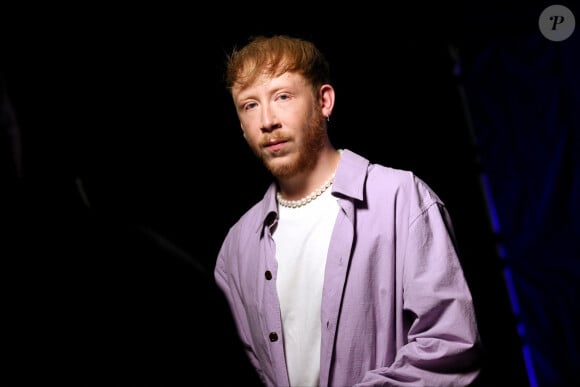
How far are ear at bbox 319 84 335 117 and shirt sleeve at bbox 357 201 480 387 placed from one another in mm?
468

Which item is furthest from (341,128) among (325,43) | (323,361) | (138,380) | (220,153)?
(138,380)

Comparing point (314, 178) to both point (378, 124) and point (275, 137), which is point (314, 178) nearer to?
point (275, 137)

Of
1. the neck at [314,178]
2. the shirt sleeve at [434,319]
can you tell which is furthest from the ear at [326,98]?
the shirt sleeve at [434,319]

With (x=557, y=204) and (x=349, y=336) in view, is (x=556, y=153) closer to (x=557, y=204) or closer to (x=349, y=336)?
(x=557, y=204)

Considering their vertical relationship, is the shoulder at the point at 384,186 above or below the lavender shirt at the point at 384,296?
above

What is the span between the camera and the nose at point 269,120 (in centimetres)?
142

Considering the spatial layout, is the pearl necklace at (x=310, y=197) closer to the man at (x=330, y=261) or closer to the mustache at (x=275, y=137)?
the man at (x=330, y=261)

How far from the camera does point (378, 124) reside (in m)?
1.77

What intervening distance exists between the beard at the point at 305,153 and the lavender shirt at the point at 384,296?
0.10 m

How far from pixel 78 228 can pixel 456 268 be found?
98 centimetres

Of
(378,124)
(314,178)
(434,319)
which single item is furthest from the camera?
(378,124)

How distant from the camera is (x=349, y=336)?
1332 millimetres

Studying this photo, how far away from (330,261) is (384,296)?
0.61 ft

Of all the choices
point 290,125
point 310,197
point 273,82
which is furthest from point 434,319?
point 273,82
